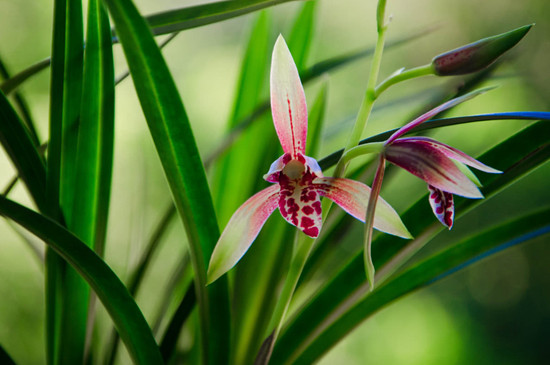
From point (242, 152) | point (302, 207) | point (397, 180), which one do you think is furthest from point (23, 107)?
point (397, 180)

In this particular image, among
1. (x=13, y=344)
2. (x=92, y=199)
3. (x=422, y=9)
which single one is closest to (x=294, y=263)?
(x=92, y=199)

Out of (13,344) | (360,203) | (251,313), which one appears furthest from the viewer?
(13,344)

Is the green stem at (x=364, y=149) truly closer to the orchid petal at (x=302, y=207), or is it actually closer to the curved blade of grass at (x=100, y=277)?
the orchid petal at (x=302, y=207)

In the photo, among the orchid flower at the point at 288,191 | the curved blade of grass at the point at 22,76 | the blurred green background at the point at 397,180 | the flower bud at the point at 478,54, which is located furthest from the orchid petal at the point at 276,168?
the blurred green background at the point at 397,180

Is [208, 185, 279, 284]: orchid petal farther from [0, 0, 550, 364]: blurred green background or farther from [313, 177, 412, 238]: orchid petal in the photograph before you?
[0, 0, 550, 364]: blurred green background

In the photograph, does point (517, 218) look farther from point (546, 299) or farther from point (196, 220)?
point (546, 299)

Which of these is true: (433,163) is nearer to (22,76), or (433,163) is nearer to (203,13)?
(203,13)
